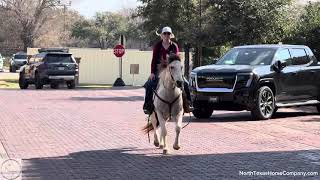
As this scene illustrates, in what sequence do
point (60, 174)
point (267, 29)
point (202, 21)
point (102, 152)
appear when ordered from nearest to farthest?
point (60, 174)
point (102, 152)
point (267, 29)
point (202, 21)

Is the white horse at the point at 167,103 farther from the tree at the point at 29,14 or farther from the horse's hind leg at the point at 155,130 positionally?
the tree at the point at 29,14

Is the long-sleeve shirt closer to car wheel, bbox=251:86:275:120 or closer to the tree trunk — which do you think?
car wheel, bbox=251:86:275:120

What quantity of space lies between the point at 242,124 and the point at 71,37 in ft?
267

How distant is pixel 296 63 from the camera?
17.0 metres

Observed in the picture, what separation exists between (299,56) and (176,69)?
791 centimetres

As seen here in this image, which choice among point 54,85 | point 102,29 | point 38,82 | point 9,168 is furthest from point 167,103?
point 102,29

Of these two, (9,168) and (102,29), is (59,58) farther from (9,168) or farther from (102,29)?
(102,29)

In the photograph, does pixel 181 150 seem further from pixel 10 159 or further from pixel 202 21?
pixel 202 21

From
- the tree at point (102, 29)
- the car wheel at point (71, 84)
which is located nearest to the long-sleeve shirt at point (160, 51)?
the car wheel at point (71, 84)

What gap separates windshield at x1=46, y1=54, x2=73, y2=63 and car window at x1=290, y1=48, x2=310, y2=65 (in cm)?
1603

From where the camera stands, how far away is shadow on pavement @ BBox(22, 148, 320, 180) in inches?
337

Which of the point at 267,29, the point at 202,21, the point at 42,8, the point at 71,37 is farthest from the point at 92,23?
the point at 267,29

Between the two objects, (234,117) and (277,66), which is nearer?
(277,66)

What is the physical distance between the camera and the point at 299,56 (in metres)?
17.2
